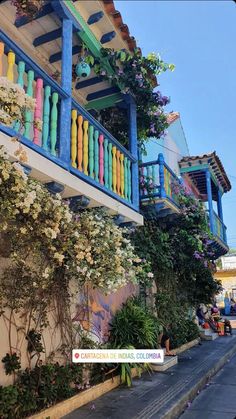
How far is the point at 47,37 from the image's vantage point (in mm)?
7000

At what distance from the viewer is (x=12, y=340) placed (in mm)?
5262

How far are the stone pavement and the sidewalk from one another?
140 mm

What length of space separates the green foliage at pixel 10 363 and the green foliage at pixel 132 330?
8.90 feet

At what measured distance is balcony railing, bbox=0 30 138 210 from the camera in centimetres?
487

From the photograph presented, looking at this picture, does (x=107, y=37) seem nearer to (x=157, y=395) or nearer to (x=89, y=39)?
(x=89, y=39)

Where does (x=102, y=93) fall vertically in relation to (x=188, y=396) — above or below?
above

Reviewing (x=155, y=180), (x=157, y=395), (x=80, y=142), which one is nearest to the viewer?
(x=80, y=142)

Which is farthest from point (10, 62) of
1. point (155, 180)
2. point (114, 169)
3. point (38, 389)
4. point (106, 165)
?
point (155, 180)

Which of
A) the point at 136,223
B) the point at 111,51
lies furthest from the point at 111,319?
the point at 111,51

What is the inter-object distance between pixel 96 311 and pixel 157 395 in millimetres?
1908

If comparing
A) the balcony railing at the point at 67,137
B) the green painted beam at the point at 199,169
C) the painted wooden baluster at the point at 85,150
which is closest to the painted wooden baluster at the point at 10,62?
the balcony railing at the point at 67,137

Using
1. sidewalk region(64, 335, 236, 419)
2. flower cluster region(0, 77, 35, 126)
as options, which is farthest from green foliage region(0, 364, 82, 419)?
flower cluster region(0, 77, 35, 126)

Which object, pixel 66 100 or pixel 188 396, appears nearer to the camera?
pixel 66 100

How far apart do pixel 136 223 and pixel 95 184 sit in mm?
2015
